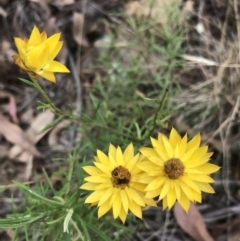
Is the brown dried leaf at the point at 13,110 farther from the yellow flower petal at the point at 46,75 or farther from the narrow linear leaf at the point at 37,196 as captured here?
the yellow flower petal at the point at 46,75

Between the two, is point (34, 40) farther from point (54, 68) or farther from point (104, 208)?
point (104, 208)

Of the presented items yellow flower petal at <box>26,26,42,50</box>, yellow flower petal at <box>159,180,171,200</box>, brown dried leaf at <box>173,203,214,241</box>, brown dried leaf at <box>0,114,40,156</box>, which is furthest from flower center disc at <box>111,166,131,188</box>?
brown dried leaf at <box>0,114,40,156</box>

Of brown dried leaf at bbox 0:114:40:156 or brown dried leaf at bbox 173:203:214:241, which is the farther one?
brown dried leaf at bbox 0:114:40:156

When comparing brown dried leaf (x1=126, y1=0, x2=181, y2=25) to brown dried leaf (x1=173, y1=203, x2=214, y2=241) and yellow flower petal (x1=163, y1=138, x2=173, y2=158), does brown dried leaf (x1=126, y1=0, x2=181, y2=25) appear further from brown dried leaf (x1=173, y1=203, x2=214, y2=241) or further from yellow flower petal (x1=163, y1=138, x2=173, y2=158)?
yellow flower petal (x1=163, y1=138, x2=173, y2=158)

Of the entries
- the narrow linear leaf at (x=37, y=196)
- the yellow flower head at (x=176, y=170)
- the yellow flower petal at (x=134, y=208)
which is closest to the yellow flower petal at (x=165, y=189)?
the yellow flower head at (x=176, y=170)

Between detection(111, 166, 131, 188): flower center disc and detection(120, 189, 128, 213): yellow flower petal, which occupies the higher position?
detection(111, 166, 131, 188): flower center disc

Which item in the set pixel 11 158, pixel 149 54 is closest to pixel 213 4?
pixel 149 54

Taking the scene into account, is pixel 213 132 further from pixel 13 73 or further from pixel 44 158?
pixel 13 73

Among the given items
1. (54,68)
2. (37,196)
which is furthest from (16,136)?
(54,68)
